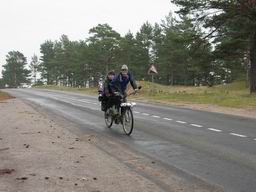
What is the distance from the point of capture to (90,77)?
11119 centimetres

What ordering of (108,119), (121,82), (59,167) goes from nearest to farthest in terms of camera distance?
1. (59,167)
2. (121,82)
3. (108,119)

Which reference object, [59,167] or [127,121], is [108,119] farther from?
[59,167]

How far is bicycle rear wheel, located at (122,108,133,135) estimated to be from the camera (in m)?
14.5

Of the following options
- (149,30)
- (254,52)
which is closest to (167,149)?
(254,52)

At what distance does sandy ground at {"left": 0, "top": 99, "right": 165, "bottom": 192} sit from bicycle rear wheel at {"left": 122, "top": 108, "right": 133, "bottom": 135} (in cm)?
176

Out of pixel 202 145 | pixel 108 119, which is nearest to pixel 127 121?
pixel 108 119

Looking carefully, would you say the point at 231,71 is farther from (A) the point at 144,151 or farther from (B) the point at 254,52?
(A) the point at 144,151

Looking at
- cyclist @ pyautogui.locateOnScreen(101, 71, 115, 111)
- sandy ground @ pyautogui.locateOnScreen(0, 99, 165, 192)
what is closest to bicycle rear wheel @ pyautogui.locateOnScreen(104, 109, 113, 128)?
cyclist @ pyautogui.locateOnScreen(101, 71, 115, 111)

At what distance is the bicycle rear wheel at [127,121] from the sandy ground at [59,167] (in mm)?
1764

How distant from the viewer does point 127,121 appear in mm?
14758

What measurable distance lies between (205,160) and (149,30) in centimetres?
9087

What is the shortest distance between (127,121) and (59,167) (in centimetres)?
594

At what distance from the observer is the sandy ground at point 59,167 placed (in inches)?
296

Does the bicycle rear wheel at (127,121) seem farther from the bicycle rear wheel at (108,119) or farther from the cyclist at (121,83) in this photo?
the bicycle rear wheel at (108,119)
